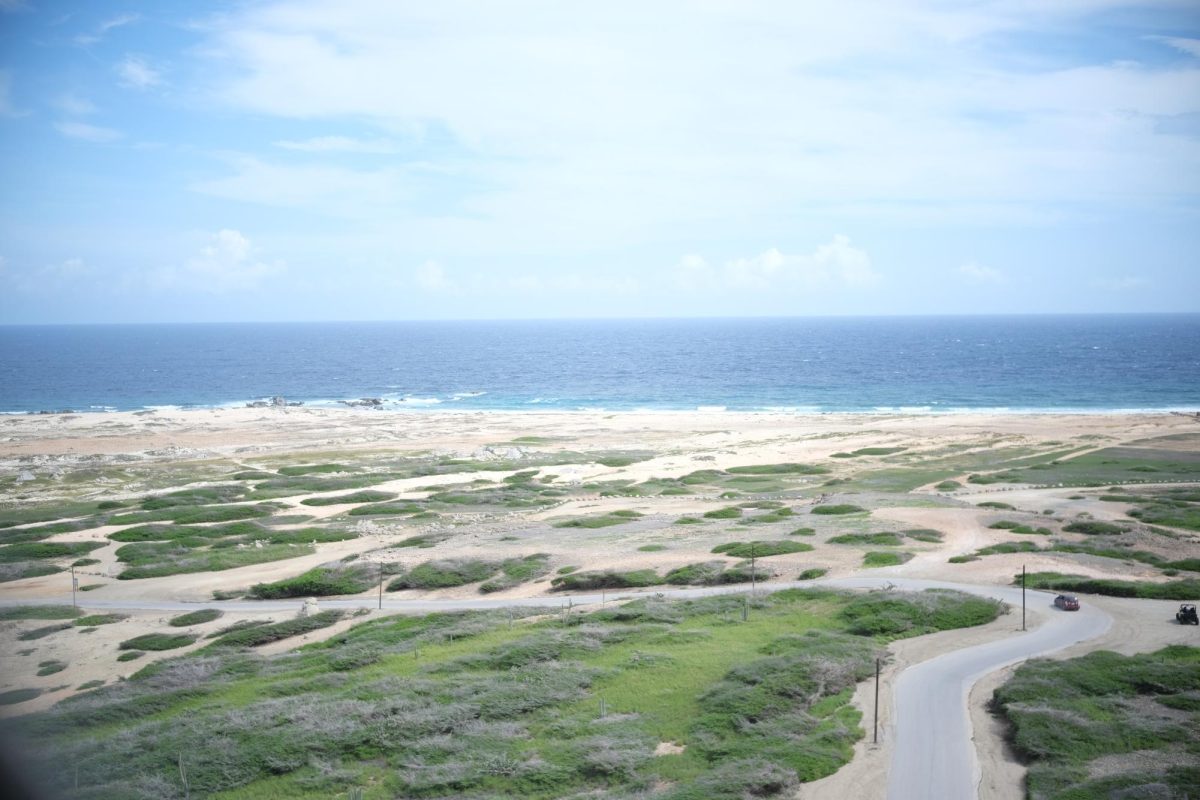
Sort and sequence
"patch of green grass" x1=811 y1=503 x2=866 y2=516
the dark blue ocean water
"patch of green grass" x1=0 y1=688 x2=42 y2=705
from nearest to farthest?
"patch of green grass" x1=0 y1=688 x2=42 y2=705 → "patch of green grass" x1=811 y1=503 x2=866 y2=516 → the dark blue ocean water

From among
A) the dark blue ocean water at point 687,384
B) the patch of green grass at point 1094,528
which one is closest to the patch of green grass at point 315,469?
the dark blue ocean water at point 687,384

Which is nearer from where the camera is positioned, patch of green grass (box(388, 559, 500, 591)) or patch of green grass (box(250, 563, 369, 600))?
patch of green grass (box(250, 563, 369, 600))

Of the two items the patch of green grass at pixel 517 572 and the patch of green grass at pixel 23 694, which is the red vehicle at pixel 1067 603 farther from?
the patch of green grass at pixel 23 694

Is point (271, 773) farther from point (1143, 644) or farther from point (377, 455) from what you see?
point (377, 455)

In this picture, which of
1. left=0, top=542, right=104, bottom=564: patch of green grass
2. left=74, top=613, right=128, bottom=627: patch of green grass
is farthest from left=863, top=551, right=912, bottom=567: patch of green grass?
left=0, top=542, right=104, bottom=564: patch of green grass

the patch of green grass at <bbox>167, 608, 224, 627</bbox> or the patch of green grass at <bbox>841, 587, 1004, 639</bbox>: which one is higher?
the patch of green grass at <bbox>841, 587, 1004, 639</bbox>

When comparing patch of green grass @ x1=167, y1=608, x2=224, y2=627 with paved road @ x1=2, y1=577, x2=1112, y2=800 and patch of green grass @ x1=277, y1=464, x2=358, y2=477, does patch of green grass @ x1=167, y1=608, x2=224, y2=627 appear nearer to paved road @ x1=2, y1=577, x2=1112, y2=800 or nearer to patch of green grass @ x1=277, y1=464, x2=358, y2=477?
paved road @ x1=2, y1=577, x2=1112, y2=800
